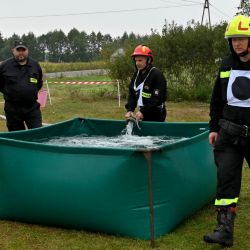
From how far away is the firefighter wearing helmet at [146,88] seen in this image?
5.92 metres

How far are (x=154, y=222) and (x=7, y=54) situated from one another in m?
85.8

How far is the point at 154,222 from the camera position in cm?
434

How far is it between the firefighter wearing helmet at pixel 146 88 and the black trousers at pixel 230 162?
2023 mm

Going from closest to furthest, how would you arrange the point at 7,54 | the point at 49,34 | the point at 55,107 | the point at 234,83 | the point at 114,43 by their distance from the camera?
1. the point at 234,83
2. the point at 55,107
3. the point at 114,43
4. the point at 7,54
5. the point at 49,34

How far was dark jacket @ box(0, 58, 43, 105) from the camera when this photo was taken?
637 cm

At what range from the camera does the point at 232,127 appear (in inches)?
158

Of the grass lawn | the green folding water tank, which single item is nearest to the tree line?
the grass lawn

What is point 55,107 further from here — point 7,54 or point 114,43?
point 7,54

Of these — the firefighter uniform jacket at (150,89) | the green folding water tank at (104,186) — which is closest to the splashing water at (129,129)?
the firefighter uniform jacket at (150,89)

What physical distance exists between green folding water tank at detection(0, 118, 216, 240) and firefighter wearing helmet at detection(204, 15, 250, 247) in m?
0.49

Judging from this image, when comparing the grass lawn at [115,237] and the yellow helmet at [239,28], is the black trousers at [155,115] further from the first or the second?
the yellow helmet at [239,28]

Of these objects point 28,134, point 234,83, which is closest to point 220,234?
point 234,83

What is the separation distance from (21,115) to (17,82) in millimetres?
447

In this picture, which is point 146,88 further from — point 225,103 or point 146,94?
point 225,103
